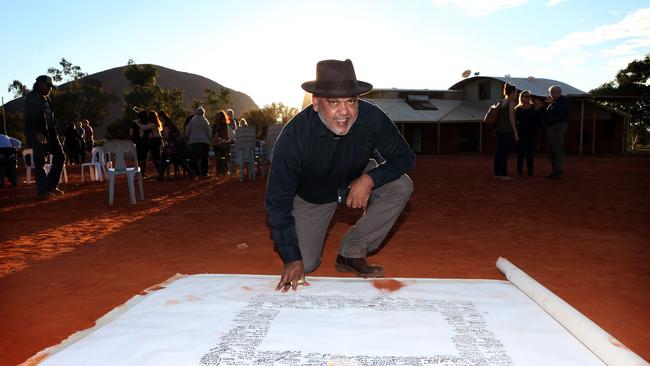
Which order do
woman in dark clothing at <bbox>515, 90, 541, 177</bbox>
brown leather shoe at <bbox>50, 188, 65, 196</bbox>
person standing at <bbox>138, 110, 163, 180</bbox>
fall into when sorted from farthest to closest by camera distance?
person standing at <bbox>138, 110, 163, 180</bbox> → woman in dark clothing at <bbox>515, 90, 541, 177</bbox> → brown leather shoe at <bbox>50, 188, 65, 196</bbox>

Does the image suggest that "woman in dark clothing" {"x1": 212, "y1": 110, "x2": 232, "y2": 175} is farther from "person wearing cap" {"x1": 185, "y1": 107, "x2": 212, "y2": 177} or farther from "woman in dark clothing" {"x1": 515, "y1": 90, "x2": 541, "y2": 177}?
"woman in dark clothing" {"x1": 515, "y1": 90, "x2": 541, "y2": 177}

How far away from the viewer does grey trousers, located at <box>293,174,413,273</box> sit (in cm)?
339

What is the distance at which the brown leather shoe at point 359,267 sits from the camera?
129 inches

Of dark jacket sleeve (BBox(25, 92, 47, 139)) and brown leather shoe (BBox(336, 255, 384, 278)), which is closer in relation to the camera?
brown leather shoe (BBox(336, 255, 384, 278))

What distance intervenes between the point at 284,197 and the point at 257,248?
190 cm

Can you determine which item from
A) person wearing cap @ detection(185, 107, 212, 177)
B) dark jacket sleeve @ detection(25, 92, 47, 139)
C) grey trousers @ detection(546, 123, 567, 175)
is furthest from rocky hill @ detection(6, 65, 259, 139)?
dark jacket sleeve @ detection(25, 92, 47, 139)

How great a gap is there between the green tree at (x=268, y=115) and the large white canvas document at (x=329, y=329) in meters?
39.6

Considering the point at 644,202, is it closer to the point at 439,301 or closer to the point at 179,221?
the point at 439,301

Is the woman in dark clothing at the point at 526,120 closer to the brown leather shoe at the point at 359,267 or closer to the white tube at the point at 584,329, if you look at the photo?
the brown leather shoe at the point at 359,267

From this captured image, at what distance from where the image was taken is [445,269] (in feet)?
12.0

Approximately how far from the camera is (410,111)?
94.8 ft

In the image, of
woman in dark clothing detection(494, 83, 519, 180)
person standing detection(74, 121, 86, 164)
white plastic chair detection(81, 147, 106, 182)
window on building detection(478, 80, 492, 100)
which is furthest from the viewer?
window on building detection(478, 80, 492, 100)

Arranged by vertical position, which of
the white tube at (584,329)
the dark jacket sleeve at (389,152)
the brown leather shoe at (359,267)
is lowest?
the brown leather shoe at (359,267)

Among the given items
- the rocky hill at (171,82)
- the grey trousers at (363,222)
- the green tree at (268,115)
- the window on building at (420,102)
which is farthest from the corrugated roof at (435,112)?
the rocky hill at (171,82)
